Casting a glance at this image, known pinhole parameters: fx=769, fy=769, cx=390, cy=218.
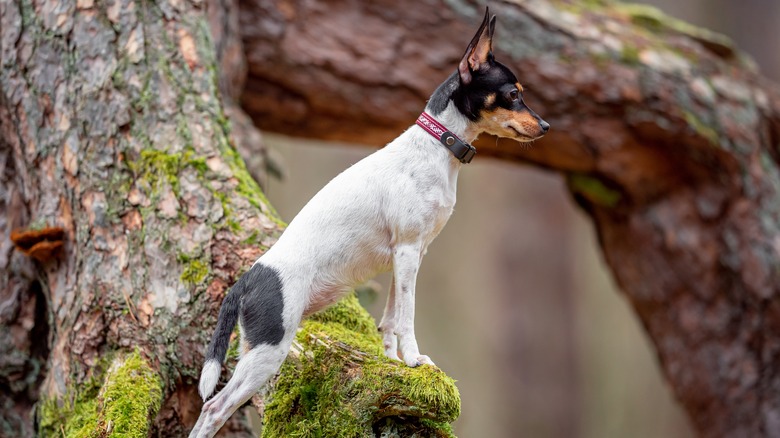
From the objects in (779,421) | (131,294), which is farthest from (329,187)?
(779,421)

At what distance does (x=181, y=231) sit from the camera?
120 inches

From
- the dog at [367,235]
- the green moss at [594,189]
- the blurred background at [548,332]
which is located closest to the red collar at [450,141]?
the dog at [367,235]

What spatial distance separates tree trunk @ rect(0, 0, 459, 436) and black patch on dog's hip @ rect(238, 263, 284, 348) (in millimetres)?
326

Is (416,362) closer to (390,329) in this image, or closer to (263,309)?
(390,329)

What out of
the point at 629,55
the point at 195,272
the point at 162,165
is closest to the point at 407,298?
the point at 195,272

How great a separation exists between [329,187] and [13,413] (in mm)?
2008

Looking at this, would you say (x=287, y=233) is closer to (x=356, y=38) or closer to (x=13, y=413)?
(x=13, y=413)

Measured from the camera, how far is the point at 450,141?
2.46 meters

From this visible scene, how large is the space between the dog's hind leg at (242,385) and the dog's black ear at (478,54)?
3.38ft

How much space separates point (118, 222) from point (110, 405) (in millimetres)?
834

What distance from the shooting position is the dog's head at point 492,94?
242 centimetres

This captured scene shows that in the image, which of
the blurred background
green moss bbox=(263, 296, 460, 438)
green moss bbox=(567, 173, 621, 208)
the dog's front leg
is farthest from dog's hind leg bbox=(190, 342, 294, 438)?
the blurred background

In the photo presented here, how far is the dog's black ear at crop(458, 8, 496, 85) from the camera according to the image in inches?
94.6

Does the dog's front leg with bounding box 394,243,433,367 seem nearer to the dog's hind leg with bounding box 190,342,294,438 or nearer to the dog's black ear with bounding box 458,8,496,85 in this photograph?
the dog's hind leg with bounding box 190,342,294,438
